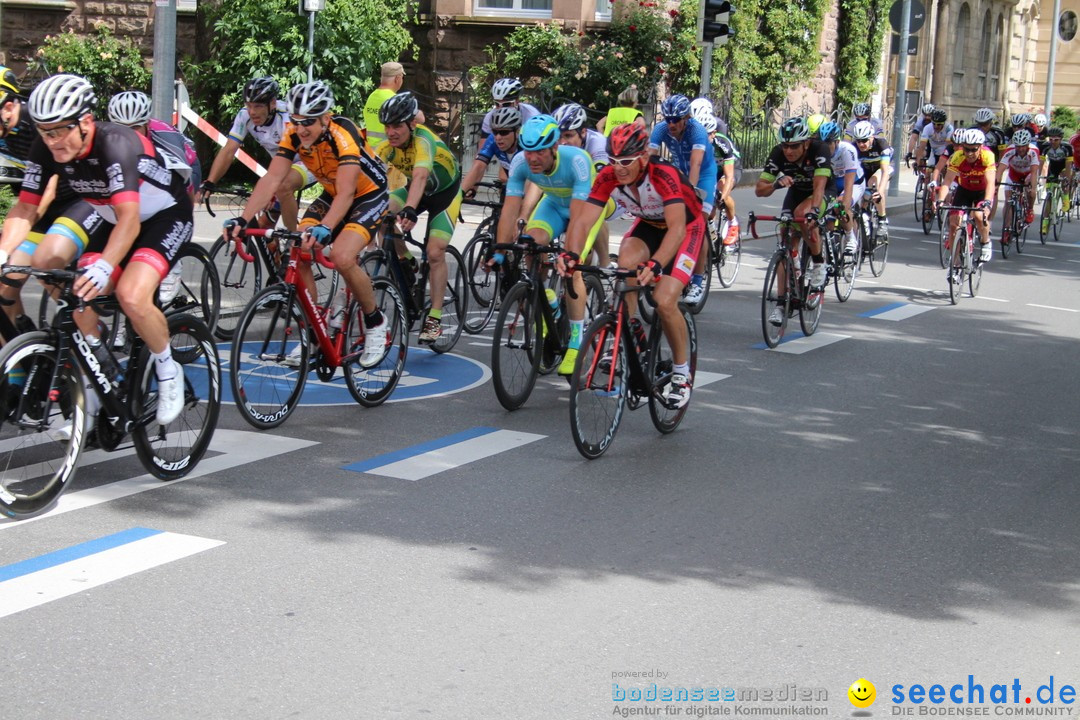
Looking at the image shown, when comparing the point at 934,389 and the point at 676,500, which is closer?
the point at 676,500

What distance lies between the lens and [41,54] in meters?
23.2

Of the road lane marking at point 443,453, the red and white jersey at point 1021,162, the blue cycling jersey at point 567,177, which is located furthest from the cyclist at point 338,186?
the red and white jersey at point 1021,162

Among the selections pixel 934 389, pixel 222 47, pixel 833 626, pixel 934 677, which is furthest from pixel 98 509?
pixel 222 47

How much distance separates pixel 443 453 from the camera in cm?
793

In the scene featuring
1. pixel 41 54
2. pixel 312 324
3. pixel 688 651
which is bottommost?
pixel 688 651

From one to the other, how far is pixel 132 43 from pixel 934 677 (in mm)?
21621

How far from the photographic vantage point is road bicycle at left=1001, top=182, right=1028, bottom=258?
2114 cm

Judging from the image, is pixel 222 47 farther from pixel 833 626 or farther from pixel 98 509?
pixel 833 626

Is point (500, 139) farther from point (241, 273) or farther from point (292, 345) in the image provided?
point (292, 345)

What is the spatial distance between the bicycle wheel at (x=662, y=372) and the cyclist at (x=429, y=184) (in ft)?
7.71

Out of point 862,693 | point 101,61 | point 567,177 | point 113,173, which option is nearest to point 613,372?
point 567,177

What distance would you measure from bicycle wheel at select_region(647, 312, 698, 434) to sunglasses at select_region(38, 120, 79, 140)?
3468 mm

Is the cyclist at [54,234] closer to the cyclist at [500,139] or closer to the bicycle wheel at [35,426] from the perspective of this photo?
the bicycle wheel at [35,426]

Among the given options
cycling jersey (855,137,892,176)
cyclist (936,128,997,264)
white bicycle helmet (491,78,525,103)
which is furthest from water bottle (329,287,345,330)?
cycling jersey (855,137,892,176)
